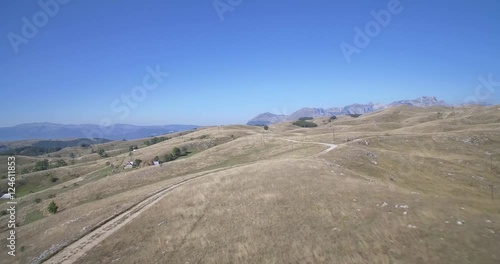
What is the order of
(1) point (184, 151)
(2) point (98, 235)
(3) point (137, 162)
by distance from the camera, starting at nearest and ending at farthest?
(2) point (98, 235)
(3) point (137, 162)
(1) point (184, 151)

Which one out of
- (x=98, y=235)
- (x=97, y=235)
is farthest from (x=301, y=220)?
(x=97, y=235)

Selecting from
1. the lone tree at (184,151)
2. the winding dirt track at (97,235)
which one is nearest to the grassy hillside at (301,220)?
the winding dirt track at (97,235)

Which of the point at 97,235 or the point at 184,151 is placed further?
the point at 184,151

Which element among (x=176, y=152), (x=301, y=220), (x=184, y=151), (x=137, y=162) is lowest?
(x=137, y=162)


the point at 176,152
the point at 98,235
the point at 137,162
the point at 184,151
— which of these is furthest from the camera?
the point at 184,151

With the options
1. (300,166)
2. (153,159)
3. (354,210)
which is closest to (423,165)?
(300,166)

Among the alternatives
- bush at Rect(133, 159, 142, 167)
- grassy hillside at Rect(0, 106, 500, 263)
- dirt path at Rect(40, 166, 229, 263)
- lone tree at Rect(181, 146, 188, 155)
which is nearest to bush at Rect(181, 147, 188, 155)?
lone tree at Rect(181, 146, 188, 155)

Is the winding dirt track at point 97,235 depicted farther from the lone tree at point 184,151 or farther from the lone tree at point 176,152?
the lone tree at point 184,151

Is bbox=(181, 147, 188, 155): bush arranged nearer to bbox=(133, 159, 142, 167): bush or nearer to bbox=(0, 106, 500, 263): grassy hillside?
bbox=(133, 159, 142, 167): bush

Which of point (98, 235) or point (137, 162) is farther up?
point (98, 235)

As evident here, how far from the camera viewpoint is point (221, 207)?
3578 centimetres

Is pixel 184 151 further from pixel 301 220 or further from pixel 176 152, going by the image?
pixel 301 220

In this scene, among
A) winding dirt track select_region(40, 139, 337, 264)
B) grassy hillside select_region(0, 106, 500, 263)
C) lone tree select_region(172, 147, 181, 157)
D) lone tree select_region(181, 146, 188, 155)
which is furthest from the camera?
lone tree select_region(181, 146, 188, 155)

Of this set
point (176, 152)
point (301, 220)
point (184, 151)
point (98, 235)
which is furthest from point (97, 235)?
point (184, 151)
